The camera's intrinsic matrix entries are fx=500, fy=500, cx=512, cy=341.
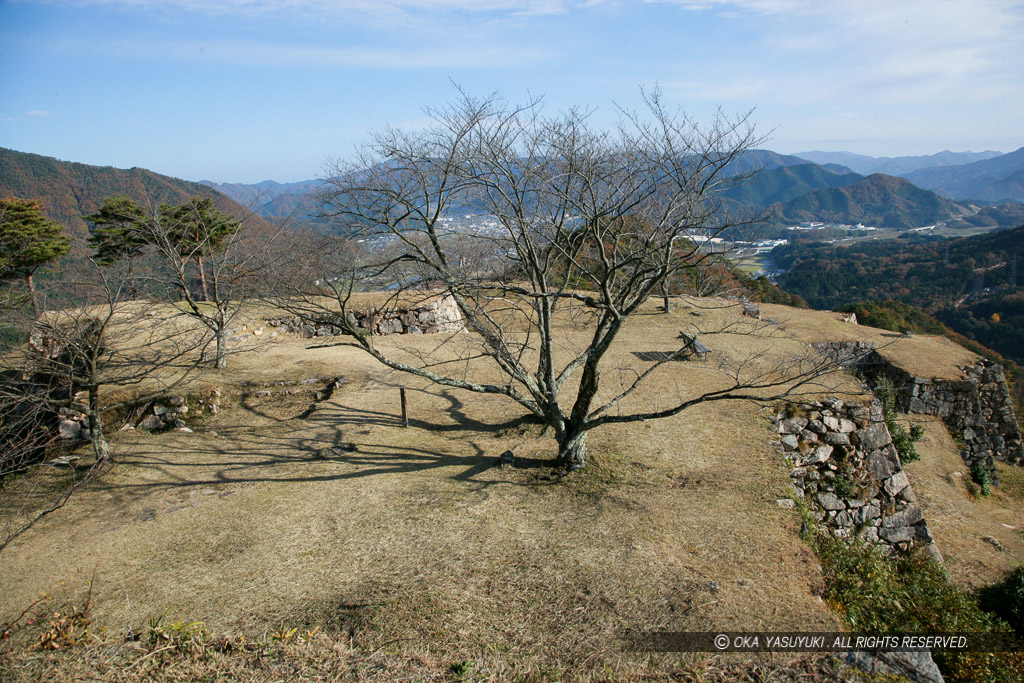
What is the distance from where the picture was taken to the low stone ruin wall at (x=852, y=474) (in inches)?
269

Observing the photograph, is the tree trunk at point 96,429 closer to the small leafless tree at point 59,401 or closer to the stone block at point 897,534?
the small leafless tree at point 59,401

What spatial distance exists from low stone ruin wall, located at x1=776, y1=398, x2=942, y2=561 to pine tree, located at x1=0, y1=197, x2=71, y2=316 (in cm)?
A: 1982

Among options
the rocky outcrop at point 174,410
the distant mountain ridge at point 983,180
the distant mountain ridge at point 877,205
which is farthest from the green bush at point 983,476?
the distant mountain ridge at point 983,180

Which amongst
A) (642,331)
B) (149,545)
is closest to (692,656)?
(149,545)

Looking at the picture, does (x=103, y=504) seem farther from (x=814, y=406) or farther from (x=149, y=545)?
(x=814, y=406)

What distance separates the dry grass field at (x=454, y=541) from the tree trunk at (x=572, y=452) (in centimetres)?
21

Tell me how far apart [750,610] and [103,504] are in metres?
8.06

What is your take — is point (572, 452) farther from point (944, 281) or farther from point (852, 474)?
point (944, 281)

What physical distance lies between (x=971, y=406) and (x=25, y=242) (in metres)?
26.8

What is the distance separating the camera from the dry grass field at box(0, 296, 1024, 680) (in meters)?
4.21

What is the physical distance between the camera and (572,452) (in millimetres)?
7273

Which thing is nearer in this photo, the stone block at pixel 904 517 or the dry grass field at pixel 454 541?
the dry grass field at pixel 454 541

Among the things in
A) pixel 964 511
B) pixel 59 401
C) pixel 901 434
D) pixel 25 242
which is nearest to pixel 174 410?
pixel 59 401

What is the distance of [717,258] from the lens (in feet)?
22.0
